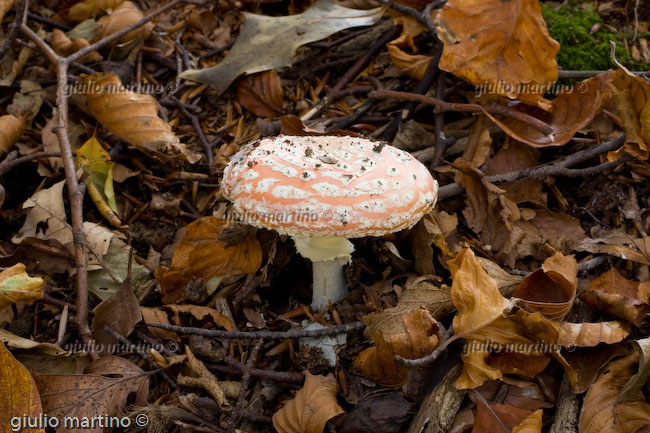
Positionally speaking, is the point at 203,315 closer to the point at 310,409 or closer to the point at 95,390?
the point at 95,390

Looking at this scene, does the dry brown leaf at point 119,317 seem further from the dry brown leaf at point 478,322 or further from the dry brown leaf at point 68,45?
the dry brown leaf at point 68,45

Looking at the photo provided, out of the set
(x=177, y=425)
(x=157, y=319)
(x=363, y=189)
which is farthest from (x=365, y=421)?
(x=157, y=319)

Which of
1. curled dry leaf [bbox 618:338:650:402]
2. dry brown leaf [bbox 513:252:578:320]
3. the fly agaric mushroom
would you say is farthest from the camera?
dry brown leaf [bbox 513:252:578:320]

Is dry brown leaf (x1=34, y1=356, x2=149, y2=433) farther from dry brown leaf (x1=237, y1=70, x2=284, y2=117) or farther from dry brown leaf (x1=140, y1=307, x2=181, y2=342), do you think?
dry brown leaf (x1=237, y1=70, x2=284, y2=117)

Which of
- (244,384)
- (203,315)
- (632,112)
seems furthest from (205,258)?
(632,112)

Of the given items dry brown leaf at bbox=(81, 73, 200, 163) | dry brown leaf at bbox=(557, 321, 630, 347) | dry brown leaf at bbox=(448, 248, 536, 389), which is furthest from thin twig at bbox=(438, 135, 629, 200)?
dry brown leaf at bbox=(81, 73, 200, 163)

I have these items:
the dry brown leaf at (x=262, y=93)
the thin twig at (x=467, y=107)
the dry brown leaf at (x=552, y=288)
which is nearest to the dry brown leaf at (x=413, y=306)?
the dry brown leaf at (x=552, y=288)

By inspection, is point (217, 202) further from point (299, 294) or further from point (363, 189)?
point (363, 189)
